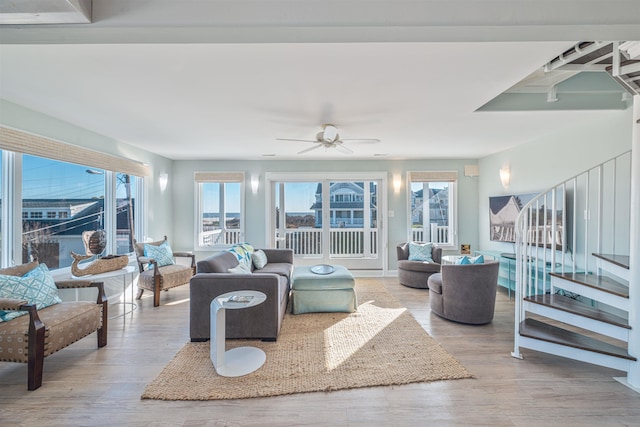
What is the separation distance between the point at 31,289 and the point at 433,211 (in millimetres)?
6125

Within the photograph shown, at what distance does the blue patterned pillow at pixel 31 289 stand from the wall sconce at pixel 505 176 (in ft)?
20.7

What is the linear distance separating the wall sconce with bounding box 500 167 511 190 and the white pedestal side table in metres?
4.69

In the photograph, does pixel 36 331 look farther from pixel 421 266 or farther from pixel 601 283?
pixel 421 266

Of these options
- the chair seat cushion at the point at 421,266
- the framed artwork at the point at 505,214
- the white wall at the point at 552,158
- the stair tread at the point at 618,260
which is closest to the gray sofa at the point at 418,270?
the chair seat cushion at the point at 421,266

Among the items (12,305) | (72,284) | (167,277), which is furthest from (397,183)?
(12,305)

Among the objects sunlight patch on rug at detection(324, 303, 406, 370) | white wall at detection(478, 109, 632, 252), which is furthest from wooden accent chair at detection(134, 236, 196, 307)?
white wall at detection(478, 109, 632, 252)

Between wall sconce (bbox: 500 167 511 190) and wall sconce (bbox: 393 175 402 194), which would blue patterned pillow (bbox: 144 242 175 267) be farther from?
wall sconce (bbox: 500 167 511 190)

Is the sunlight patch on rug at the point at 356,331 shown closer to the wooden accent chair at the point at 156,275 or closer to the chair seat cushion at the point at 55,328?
the chair seat cushion at the point at 55,328

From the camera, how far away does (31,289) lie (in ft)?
8.07

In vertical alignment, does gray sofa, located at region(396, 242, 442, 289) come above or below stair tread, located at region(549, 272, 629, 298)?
below

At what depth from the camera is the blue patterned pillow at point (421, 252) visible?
5.11 meters

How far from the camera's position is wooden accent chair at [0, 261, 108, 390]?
2.12m

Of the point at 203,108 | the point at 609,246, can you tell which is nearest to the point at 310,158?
the point at 203,108

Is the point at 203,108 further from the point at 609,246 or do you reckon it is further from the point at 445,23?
the point at 609,246
